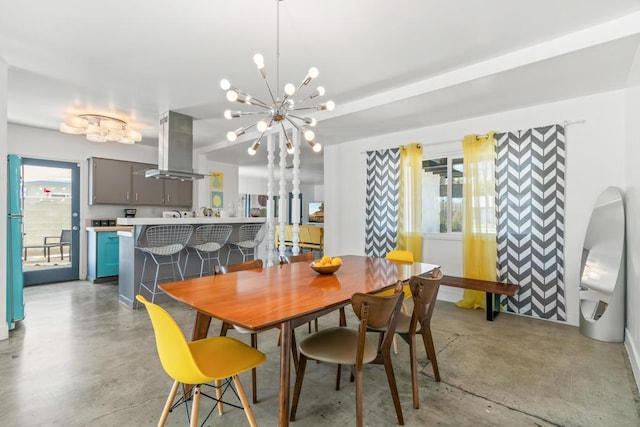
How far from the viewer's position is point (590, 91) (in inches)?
127

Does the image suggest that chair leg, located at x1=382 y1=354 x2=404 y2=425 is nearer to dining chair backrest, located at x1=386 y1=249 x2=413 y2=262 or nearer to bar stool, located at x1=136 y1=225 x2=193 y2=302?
dining chair backrest, located at x1=386 y1=249 x2=413 y2=262

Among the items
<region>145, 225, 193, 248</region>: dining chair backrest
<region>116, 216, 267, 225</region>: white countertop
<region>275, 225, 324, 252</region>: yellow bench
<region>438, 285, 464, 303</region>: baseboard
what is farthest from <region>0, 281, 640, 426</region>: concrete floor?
<region>275, 225, 324, 252</region>: yellow bench

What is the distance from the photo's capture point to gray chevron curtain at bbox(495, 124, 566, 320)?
137 inches

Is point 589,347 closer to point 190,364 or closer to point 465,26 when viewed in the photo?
point 465,26

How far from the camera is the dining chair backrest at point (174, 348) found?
1.31 metres

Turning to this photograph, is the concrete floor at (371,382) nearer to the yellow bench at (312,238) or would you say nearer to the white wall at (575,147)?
the white wall at (575,147)

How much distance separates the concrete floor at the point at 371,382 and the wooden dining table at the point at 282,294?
0.64 meters

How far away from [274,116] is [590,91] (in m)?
3.24

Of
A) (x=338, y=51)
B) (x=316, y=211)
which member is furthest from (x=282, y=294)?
(x=316, y=211)

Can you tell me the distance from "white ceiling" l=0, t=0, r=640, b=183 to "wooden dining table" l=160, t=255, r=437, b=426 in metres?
1.83

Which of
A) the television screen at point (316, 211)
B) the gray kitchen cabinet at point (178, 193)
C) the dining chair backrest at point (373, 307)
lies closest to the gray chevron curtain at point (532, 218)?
the dining chair backrest at point (373, 307)

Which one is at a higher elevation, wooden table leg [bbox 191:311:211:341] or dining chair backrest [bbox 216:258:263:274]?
dining chair backrest [bbox 216:258:263:274]

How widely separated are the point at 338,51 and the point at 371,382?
2.62 metres

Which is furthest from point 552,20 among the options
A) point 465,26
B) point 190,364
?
point 190,364
